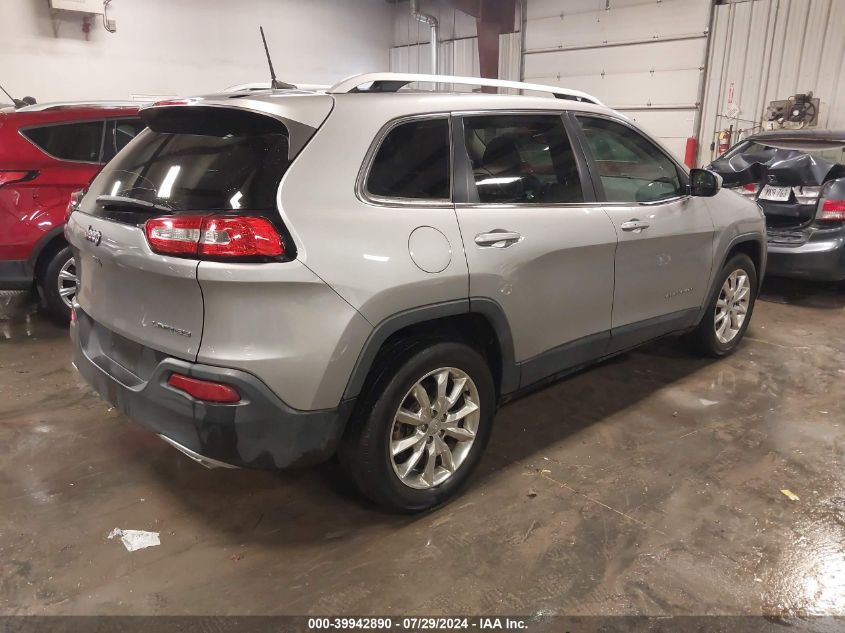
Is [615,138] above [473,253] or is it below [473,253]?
above

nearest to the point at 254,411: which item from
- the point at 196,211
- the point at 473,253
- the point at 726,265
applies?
the point at 196,211

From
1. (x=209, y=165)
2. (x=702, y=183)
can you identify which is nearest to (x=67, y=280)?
(x=209, y=165)

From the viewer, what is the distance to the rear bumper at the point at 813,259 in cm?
534

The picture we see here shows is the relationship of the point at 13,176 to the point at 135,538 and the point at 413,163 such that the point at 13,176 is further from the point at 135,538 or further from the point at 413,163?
the point at 413,163

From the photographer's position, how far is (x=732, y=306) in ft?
13.6

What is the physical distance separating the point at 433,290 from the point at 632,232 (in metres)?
1.35

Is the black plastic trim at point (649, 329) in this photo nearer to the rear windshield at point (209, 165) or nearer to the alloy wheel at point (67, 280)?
the rear windshield at point (209, 165)

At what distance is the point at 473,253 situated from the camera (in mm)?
2354

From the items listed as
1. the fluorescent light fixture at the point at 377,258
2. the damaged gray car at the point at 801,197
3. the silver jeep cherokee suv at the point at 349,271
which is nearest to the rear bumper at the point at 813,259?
the damaged gray car at the point at 801,197

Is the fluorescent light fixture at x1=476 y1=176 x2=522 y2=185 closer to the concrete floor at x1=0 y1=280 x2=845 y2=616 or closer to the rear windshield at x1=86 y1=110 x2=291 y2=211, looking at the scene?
the rear windshield at x1=86 y1=110 x2=291 y2=211

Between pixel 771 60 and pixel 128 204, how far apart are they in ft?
31.3

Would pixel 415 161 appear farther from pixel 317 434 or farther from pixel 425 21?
pixel 425 21

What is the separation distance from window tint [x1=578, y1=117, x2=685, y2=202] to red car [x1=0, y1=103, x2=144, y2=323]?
343cm

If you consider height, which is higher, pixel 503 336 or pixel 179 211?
pixel 179 211
